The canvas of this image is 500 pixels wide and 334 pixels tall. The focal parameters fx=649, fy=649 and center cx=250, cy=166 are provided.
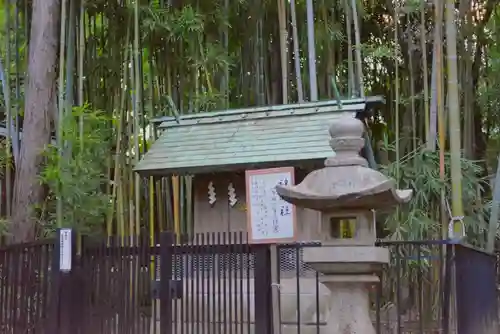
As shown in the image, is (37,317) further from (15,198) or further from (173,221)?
(173,221)

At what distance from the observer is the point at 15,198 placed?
6.69m

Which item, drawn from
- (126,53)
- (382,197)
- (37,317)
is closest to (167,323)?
(37,317)

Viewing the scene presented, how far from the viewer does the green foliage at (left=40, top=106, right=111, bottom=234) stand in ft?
20.3

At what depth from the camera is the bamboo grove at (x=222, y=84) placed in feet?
21.8

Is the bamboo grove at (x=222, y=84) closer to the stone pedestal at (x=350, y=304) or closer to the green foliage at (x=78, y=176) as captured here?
the green foliage at (x=78, y=176)

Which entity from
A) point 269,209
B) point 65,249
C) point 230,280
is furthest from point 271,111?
point 65,249

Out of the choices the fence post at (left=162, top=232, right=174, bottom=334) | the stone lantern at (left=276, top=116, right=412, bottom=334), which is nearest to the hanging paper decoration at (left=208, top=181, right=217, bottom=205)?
the fence post at (left=162, top=232, right=174, bottom=334)

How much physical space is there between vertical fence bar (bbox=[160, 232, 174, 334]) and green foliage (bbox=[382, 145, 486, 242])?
241cm

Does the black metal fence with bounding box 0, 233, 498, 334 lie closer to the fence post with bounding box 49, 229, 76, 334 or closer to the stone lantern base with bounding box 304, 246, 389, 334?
the fence post with bounding box 49, 229, 76, 334

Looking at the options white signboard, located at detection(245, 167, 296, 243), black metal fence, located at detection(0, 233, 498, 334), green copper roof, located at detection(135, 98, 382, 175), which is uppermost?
green copper roof, located at detection(135, 98, 382, 175)

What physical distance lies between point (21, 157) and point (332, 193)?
3975 mm

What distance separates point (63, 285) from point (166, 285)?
100 cm

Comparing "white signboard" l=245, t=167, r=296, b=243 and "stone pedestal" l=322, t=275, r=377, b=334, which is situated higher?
"white signboard" l=245, t=167, r=296, b=243

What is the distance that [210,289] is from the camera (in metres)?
5.33
